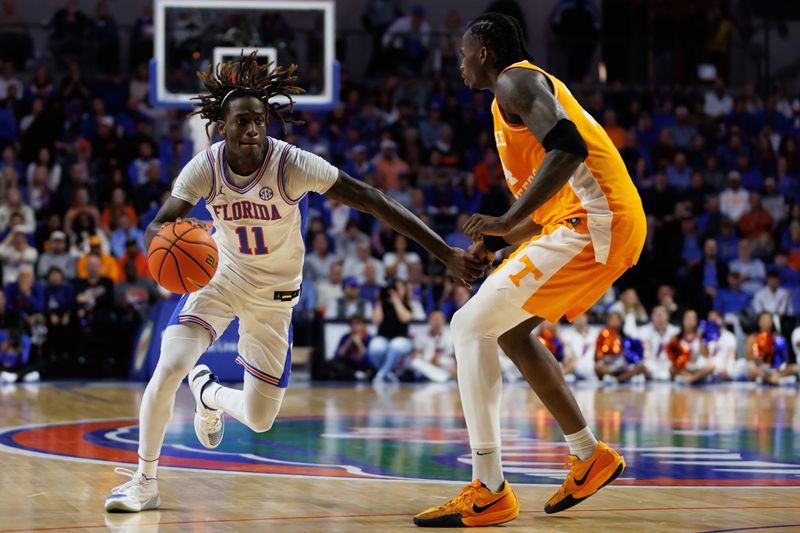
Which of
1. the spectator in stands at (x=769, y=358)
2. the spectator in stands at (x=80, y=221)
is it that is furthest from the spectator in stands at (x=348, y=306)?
the spectator in stands at (x=769, y=358)

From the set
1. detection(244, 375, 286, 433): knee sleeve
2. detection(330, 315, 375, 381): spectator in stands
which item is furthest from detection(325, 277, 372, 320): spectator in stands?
detection(244, 375, 286, 433): knee sleeve

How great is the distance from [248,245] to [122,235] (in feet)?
35.5

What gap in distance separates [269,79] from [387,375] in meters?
10.3

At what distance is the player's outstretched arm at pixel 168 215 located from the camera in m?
5.55

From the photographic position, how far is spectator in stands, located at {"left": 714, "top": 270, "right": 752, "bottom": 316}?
17.4 meters

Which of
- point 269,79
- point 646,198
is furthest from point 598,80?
point 269,79

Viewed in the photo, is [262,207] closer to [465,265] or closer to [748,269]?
[465,265]

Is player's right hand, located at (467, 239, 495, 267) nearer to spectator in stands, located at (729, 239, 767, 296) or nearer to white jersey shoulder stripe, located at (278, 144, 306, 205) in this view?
white jersey shoulder stripe, located at (278, 144, 306, 205)

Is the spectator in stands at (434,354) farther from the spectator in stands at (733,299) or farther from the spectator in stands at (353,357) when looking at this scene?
the spectator in stands at (733,299)

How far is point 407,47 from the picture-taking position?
21484 mm

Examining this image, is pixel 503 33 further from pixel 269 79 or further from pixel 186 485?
pixel 186 485

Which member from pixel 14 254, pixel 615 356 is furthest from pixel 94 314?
pixel 615 356

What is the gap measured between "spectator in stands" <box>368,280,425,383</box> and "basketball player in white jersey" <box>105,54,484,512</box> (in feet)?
31.5

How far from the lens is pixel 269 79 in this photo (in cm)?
604
